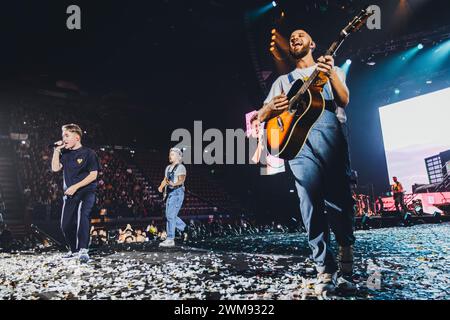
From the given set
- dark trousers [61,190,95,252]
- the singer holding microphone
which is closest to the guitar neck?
the singer holding microphone

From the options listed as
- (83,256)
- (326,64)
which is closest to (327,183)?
(326,64)

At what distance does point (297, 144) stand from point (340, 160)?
13.4 inches

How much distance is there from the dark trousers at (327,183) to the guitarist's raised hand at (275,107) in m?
0.30

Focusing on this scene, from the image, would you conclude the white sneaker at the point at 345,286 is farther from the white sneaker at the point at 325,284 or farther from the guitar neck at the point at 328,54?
the guitar neck at the point at 328,54

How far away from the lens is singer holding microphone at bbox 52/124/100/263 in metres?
3.98

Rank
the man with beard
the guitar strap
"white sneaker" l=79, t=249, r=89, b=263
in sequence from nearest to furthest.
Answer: the man with beard → the guitar strap → "white sneaker" l=79, t=249, r=89, b=263

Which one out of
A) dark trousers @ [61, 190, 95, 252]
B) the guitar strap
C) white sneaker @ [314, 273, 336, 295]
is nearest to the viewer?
white sneaker @ [314, 273, 336, 295]

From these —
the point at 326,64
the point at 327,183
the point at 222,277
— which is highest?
the point at 326,64

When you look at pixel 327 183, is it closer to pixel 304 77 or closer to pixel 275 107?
pixel 275 107

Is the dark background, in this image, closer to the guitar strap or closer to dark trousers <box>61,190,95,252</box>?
dark trousers <box>61,190,95,252</box>

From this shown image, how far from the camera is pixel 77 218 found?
4059 mm

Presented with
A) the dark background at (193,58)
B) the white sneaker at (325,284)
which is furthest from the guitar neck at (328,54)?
the dark background at (193,58)

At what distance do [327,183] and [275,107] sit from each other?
719 mm

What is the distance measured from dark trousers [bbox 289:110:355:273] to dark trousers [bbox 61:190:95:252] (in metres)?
3.08
